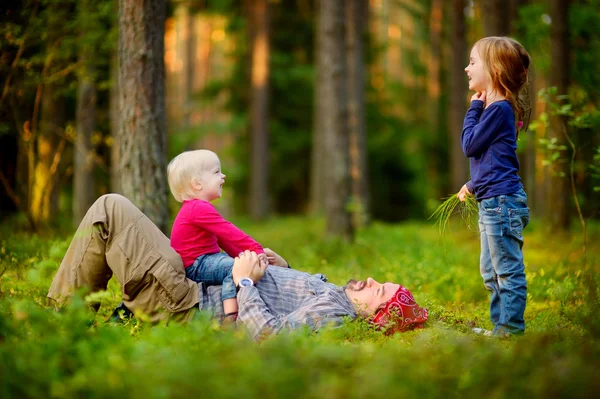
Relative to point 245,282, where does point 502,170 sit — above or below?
above

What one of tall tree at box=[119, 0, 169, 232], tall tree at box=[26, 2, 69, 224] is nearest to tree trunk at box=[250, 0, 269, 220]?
tall tree at box=[26, 2, 69, 224]

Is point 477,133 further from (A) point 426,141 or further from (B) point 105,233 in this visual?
(A) point 426,141

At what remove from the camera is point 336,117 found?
9.86 metres

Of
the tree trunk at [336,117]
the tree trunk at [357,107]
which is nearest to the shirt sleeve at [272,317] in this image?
the tree trunk at [336,117]

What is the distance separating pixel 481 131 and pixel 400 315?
1.45 metres

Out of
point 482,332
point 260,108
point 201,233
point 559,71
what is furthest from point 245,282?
point 260,108

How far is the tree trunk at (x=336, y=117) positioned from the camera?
32.3 ft

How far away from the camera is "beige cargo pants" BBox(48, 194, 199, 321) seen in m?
4.09

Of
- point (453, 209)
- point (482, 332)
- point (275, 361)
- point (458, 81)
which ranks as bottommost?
point (482, 332)

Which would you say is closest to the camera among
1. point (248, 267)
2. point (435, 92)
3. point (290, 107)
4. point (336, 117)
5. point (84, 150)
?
point (248, 267)

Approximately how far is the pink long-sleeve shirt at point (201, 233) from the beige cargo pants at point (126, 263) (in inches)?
11.4

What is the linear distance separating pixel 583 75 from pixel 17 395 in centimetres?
1084

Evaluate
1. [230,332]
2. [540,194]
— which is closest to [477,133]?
[230,332]

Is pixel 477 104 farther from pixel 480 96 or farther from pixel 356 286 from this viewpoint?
pixel 356 286
